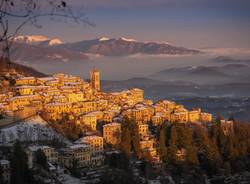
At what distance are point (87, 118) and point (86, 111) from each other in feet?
6.59

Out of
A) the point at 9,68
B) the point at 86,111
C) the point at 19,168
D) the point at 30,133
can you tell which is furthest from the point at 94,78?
the point at 9,68

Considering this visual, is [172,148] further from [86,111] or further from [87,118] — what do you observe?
[86,111]

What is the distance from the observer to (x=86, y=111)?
78.0ft

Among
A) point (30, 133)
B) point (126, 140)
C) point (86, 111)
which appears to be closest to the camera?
point (30, 133)

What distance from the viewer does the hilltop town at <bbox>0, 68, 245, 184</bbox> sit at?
17.7 meters

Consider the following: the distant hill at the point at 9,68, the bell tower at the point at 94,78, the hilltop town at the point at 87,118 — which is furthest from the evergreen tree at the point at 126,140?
the bell tower at the point at 94,78

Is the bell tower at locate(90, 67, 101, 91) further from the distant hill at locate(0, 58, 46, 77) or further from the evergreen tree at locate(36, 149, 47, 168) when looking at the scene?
the evergreen tree at locate(36, 149, 47, 168)

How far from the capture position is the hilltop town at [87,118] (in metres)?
17.7

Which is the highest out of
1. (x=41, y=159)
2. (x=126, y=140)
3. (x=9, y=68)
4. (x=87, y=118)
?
(x=9, y=68)

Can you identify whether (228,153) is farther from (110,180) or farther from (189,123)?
(110,180)

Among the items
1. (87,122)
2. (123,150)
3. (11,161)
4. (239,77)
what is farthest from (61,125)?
(239,77)

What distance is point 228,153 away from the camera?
71.0 feet

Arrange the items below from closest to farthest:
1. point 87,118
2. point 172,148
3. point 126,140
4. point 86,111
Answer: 1. point 126,140
2. point 172,148
3. point 87,118
4. point 86,111

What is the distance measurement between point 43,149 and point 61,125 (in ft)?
12.5
